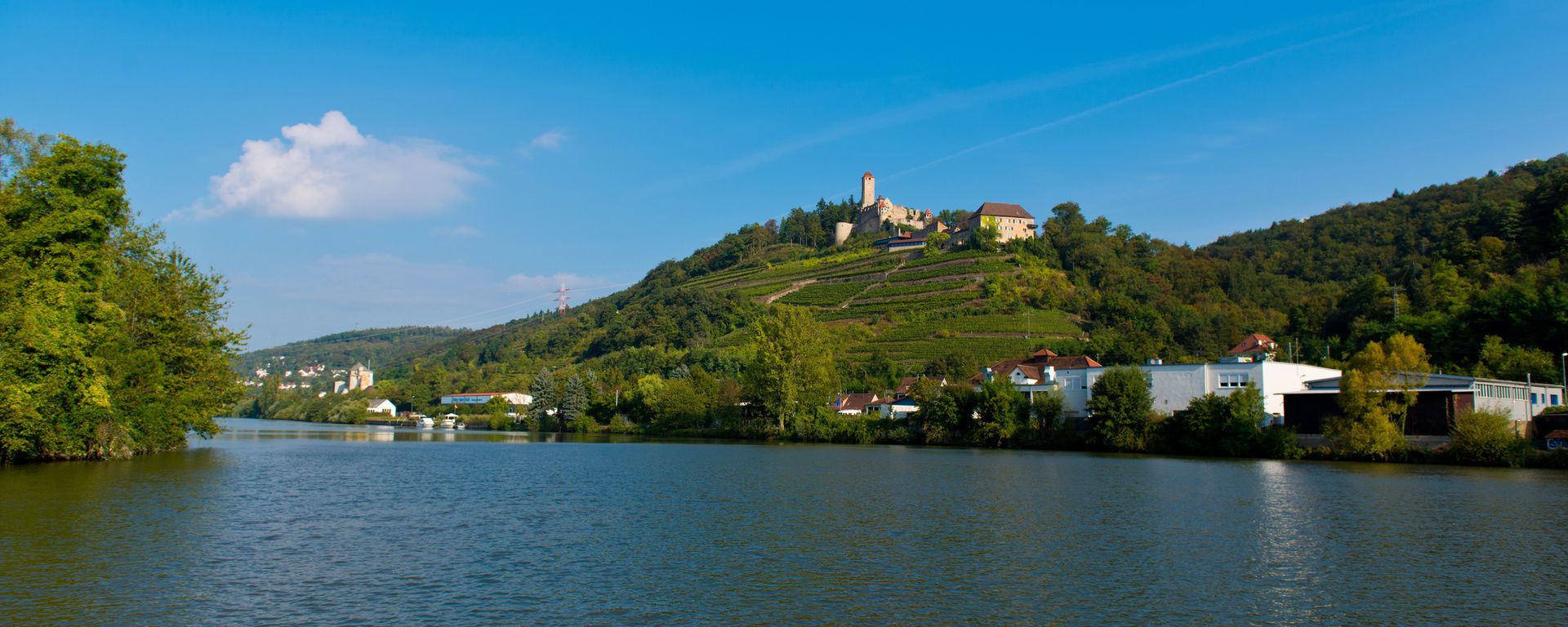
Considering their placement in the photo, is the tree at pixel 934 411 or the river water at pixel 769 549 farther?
the tree at pixel 934 411

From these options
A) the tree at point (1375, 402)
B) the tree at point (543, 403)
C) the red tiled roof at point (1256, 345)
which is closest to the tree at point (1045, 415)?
the tree at point (1375, 402)

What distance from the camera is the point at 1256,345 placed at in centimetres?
9181

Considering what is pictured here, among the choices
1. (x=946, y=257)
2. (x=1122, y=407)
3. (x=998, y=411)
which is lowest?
(x=998, y=411)

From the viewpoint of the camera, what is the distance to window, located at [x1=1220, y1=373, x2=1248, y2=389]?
5556 cm

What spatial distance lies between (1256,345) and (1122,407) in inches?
1826

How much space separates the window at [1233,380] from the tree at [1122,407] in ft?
15.5

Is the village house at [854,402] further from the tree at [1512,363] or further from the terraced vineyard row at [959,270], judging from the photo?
the terraced vineyard row at [959,270]

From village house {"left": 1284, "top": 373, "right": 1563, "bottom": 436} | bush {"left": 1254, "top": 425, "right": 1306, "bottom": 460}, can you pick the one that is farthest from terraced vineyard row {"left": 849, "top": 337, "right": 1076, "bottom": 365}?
bush {"left": 1254, "top": 425, "right": 1306, "bottom": 460}

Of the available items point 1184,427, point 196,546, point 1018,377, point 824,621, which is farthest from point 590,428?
point 824,621

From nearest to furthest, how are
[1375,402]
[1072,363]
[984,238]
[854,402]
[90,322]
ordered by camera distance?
[90,322] < [1375,402] < [1072,363] < [854,402] < [984,238]

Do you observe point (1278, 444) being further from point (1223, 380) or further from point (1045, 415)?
point (1045, 415)

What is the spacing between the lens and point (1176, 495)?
99.5 feet

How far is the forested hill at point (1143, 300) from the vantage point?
233ft

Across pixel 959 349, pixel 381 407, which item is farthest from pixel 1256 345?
pixel 381 407
